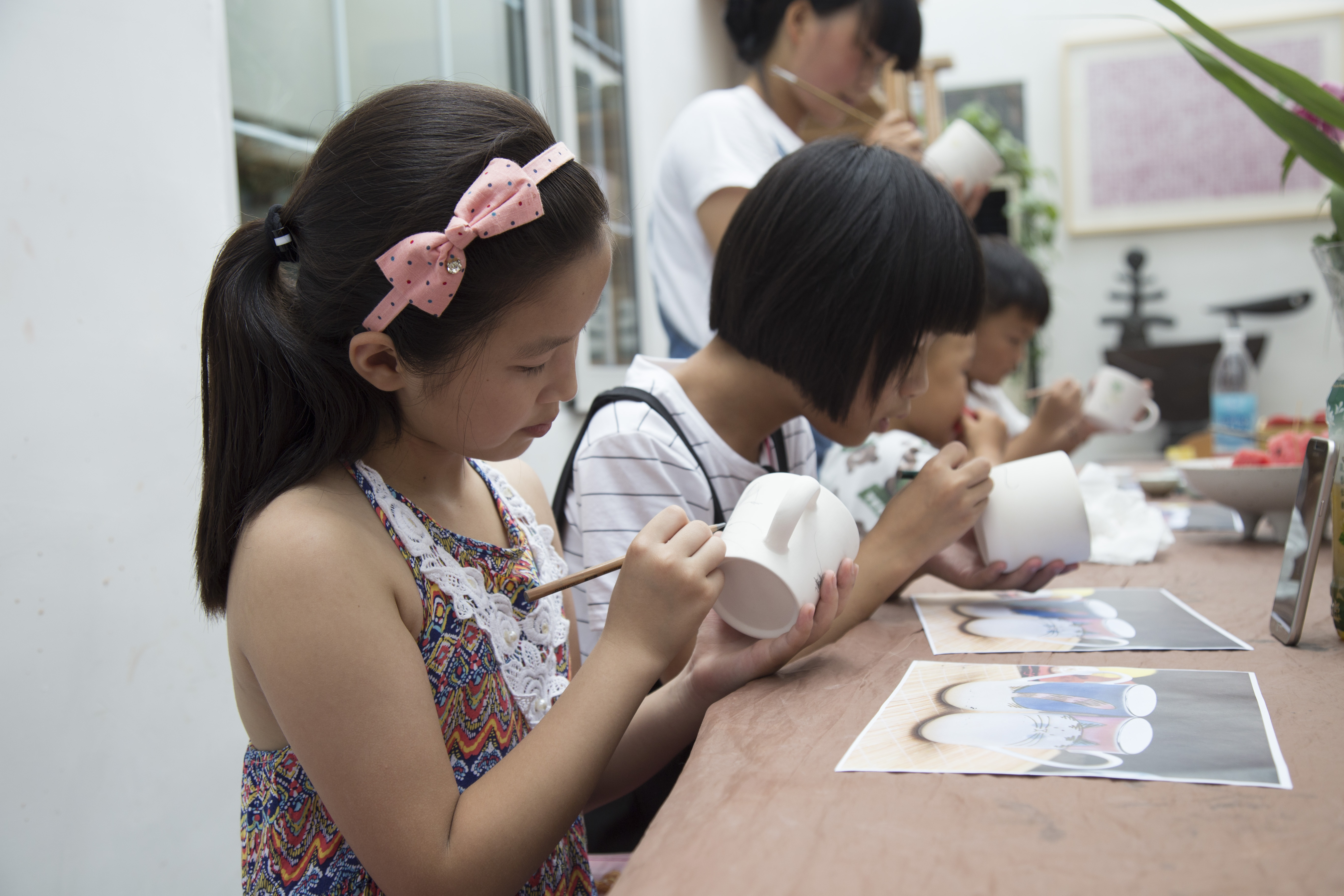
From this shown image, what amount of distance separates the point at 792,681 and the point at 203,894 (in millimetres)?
837

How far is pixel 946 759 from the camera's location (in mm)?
499

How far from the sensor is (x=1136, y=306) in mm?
4391

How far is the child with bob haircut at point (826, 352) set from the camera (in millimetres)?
938

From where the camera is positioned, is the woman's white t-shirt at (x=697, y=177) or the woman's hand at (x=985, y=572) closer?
the woman's hand at (x=985, y=572)

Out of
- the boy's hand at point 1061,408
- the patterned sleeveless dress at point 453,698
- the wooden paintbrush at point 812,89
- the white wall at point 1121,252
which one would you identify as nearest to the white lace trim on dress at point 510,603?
the patterned sleeveless dress at point 453,698

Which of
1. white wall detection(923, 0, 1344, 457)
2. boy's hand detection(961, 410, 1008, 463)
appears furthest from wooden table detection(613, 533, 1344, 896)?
white wall detection(923, 0, 1344, 457)

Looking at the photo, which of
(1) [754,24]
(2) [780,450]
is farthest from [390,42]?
(2) [780,450]

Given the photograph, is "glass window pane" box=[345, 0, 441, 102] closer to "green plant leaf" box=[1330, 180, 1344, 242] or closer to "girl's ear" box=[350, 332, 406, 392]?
"girl's ear" box=[350, 332, 406, 392]

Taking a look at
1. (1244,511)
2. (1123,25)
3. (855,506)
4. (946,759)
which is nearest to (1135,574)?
(1244,511)

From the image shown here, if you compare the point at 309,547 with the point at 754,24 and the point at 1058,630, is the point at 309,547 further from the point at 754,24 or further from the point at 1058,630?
the point at 754,24

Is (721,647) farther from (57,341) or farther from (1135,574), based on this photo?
(57,341)

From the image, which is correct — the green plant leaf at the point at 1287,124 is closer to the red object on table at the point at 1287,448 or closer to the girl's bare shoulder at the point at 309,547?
the red object on table at the point at 1287,448

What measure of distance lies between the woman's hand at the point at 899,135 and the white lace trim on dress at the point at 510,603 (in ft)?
3.43

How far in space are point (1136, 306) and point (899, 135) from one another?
128 inches
